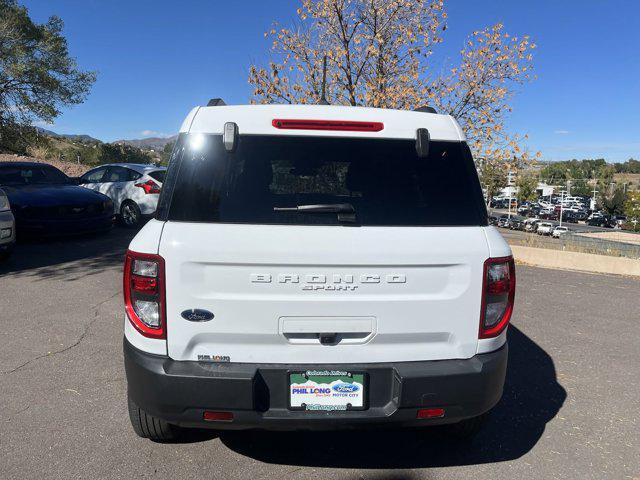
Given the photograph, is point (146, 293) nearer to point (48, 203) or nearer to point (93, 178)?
point (48, 203)

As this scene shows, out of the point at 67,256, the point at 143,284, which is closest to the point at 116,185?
the point at 67,256

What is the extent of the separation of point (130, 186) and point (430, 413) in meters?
10.6

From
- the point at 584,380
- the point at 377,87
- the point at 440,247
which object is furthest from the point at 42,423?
the point at 377,87

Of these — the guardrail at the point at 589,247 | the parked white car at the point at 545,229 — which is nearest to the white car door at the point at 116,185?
the guardrail at the point at 589,247

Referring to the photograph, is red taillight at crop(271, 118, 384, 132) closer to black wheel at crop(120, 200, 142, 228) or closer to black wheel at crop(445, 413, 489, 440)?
black wheel at crop(445, 413, 489, 440)

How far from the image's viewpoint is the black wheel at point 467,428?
284 centimetres

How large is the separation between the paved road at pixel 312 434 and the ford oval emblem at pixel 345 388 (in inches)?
27.2

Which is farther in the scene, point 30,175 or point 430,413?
point 30,175

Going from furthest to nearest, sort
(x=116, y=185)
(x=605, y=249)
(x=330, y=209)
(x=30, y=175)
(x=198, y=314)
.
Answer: (x=116, y=185) < (x=605, y=249) < (x=30, y=175) < (x=330, y=209) < (x=198, y=314)

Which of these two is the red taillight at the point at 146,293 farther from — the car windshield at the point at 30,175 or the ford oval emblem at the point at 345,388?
the car windshield at the point at 30,175

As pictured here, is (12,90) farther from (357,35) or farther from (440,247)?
(440,247)

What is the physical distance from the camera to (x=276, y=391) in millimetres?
2281

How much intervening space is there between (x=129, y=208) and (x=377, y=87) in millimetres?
7367

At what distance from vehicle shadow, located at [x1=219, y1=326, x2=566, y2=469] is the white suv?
2.03 ft
